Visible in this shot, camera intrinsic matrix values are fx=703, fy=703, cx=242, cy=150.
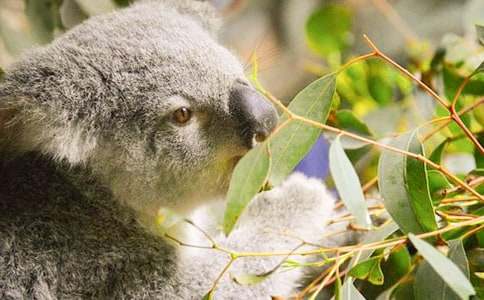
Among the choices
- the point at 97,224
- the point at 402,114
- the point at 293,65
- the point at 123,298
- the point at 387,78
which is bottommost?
the point at 123,298

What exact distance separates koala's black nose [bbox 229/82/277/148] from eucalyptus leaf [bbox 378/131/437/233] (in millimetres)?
420

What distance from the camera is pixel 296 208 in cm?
229

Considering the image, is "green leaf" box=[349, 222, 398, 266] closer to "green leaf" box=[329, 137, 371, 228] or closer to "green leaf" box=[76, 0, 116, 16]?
"green leaf" box=[329, 137, 371, 228]

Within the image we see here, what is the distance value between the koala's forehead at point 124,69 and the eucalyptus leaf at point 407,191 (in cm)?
61

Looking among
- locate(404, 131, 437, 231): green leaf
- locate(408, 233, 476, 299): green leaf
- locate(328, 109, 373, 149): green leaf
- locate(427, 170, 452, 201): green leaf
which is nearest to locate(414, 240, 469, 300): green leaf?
locate(404, 131, 437, 231): green leaf

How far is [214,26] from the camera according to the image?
2.47 m

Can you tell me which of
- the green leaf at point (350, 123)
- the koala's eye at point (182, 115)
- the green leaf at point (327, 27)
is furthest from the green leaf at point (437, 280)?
the green leaf at point (327, 27)

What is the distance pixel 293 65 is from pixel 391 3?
0.80 metres

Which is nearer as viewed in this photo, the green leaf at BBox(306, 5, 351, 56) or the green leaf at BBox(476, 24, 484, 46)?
the green leaf at BBox(476, 24, 484, 46)

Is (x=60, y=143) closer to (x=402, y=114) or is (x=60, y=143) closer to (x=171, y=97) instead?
(x=171, y=97)

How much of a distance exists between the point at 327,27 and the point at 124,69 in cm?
93

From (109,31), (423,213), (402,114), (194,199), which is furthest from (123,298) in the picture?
(402,114)

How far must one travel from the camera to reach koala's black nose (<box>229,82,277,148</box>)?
6.07ft

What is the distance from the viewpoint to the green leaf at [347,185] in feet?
4.37
